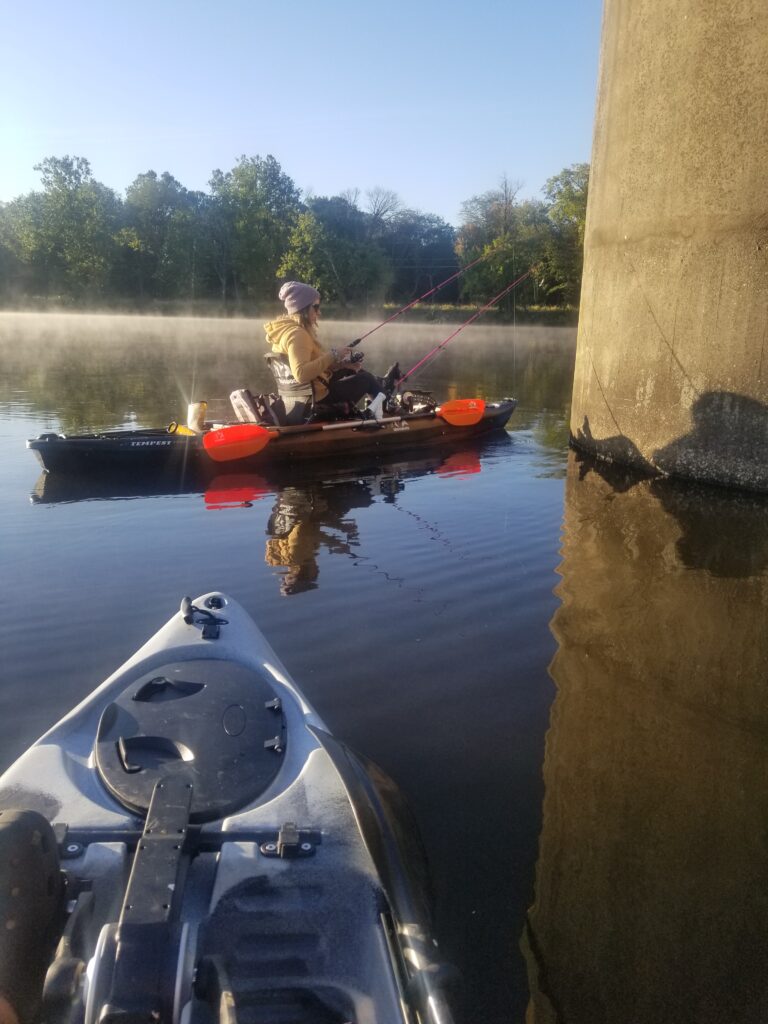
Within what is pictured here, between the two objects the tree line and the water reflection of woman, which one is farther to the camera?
the tree line

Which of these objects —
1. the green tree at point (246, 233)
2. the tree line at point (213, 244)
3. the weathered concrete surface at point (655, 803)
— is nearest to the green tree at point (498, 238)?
the tree line at point (213, 244)

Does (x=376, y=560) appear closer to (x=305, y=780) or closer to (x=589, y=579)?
(x=589, y=579)

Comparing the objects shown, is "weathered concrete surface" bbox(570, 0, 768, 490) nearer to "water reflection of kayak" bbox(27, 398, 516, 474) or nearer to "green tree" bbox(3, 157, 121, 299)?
"water reflection of kayak" bbox(27, 398, 516, 474)

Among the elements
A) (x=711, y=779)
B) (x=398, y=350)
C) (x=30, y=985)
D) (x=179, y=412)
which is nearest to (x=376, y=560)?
(x=711, y=779)

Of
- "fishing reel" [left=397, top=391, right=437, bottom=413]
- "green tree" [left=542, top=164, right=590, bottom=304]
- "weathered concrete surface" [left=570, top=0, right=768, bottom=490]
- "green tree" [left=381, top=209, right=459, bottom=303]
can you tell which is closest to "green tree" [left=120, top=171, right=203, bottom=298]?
"green tree" [left=381, top=209, right=459, bottom=303]

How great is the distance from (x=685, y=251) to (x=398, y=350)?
22.7 meters

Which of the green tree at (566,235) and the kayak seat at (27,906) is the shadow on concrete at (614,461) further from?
the green tree at (566,235)

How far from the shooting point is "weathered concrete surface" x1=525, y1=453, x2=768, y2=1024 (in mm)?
2311

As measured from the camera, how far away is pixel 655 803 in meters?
3.10

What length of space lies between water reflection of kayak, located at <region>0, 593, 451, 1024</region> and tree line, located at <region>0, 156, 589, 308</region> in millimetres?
60548

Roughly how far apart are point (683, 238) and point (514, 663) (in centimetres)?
555

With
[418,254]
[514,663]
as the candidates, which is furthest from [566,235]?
[514,663]

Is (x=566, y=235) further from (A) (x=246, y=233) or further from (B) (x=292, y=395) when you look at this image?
(B) (x=292, y=395)

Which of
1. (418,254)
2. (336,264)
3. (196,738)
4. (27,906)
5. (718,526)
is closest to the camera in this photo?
(27,906)
